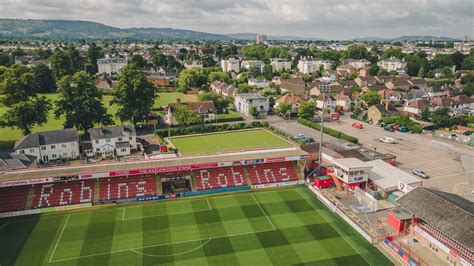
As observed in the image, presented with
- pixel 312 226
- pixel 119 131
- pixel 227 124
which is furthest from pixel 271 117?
pixel 312 226

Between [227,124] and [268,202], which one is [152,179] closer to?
[268,202]

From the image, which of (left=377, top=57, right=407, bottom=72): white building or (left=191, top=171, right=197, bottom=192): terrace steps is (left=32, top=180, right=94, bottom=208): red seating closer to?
(left=191, top=171, right=197, bottom=192): terrace steps

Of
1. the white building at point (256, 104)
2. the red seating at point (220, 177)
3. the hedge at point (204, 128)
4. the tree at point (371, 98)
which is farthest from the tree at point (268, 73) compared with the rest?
the red seating at point (220, 177)

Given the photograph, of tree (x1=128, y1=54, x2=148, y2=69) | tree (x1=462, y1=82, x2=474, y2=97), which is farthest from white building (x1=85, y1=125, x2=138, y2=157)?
tree (x1=128, y1=54, x2=148, y2=69)

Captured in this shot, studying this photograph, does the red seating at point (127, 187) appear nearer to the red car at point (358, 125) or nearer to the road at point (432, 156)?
the road at point (432, 156)

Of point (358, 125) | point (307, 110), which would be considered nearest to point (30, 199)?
point (307, 110)
